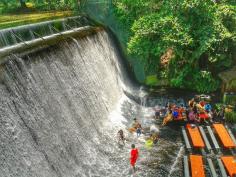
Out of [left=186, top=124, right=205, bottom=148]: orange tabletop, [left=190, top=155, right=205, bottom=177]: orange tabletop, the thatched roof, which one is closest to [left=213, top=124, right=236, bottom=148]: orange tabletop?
[left=186, top=124, right=205, bottom=148]: orange tabletop

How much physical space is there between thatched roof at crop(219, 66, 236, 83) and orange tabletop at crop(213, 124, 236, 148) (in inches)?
206

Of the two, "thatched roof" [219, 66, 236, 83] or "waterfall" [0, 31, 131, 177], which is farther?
"thatched roof" [219, 66, 236, 83]

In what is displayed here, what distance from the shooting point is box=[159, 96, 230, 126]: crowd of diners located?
2489cm

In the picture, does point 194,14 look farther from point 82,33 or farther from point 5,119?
point 5,119

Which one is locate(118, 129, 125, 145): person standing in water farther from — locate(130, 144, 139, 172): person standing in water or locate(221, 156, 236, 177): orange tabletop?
locate(221, 156, 236, 177): orange tabletop

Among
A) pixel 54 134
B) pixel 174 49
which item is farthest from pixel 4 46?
pixel 174 49

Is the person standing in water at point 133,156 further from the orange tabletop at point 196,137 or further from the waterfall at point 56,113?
the orange tabletop at point 196,137

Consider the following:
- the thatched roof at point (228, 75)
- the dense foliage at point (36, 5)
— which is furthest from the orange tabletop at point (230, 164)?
the dense foliage at point (36, 5)

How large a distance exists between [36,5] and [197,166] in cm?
2592

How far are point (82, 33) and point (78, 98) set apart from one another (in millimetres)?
6618

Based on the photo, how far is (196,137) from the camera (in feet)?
72.4

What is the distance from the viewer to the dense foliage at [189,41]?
27953 mm

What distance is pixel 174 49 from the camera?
1105 inches

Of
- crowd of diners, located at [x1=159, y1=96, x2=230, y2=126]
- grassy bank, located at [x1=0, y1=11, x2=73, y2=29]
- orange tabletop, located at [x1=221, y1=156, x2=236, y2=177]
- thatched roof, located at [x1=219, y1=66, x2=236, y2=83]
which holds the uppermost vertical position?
grassy bank, located at [x1=0, y1=11, x2=73, y2=29]
